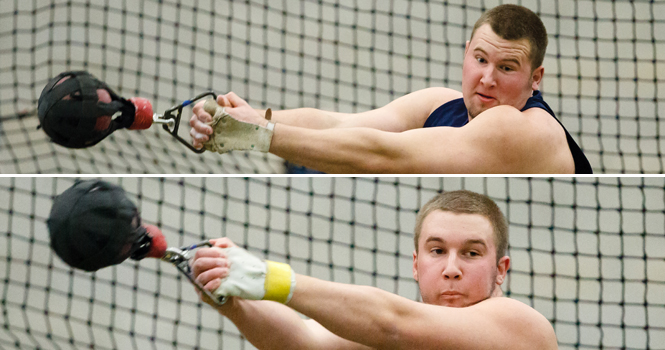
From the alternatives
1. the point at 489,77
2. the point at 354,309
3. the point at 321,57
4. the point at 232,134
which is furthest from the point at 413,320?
the point at 321,57

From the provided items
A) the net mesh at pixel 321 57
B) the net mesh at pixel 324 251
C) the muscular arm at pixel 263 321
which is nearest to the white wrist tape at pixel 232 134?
the muscular arm at pixel 263 321

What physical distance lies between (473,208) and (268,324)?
22.9 inches

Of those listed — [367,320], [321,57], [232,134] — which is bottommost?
[367,320]

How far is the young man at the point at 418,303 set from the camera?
55.4 inches

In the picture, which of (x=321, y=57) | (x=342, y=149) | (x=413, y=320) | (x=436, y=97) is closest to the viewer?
(x=413, y=320)

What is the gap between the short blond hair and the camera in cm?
181

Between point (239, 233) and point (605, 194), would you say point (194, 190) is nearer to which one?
point (239, 233)

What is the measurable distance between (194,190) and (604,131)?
9.72 ft

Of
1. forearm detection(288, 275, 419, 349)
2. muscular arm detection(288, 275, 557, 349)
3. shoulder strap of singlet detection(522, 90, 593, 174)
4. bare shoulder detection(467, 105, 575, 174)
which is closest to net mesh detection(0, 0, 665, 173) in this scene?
shoulder strap of singlet detection(522, 90, 593, 174)

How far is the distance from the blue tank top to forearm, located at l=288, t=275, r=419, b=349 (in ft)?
2.80

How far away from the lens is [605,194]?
505 centimetres

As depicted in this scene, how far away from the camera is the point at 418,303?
59.8 inches

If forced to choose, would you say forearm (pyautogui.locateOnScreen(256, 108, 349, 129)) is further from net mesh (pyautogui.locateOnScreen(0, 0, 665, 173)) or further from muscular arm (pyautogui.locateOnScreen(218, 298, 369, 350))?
net mesh (pyautogui.locateOnScreen(0, 0, 665, 173))

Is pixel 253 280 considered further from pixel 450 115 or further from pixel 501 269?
pixel 450 115
